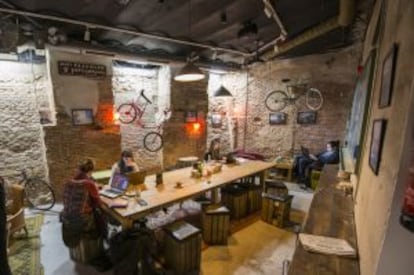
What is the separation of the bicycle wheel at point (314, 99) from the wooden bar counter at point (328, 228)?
12.4 ft

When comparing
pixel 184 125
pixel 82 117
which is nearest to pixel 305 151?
pixel 184 125

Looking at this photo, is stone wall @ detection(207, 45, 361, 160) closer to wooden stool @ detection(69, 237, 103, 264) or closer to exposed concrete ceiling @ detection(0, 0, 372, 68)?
exposed concrete ceiling @ detection(0, 0, 372, 68)

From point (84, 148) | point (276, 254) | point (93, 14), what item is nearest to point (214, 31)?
point (93, 14)

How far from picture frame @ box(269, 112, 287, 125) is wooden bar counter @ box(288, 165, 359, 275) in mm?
4002

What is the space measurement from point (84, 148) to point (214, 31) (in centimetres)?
346

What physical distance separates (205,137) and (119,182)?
4013 millimetres

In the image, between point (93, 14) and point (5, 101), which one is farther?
point (5, 101)

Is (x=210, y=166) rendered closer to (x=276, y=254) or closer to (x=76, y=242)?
(x=276, y=254)

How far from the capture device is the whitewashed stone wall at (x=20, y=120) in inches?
186

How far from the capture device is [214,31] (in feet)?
14.7

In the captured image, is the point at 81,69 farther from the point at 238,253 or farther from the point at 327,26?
the point at 327,26

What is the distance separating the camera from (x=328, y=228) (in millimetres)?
2041

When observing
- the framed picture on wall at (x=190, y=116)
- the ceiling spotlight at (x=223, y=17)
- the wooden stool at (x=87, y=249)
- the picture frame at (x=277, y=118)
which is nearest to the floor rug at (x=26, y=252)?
the wooden stool at (x=87, y=249)

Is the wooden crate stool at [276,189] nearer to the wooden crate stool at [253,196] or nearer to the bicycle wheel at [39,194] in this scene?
the wooden crate stool at [253,196]
